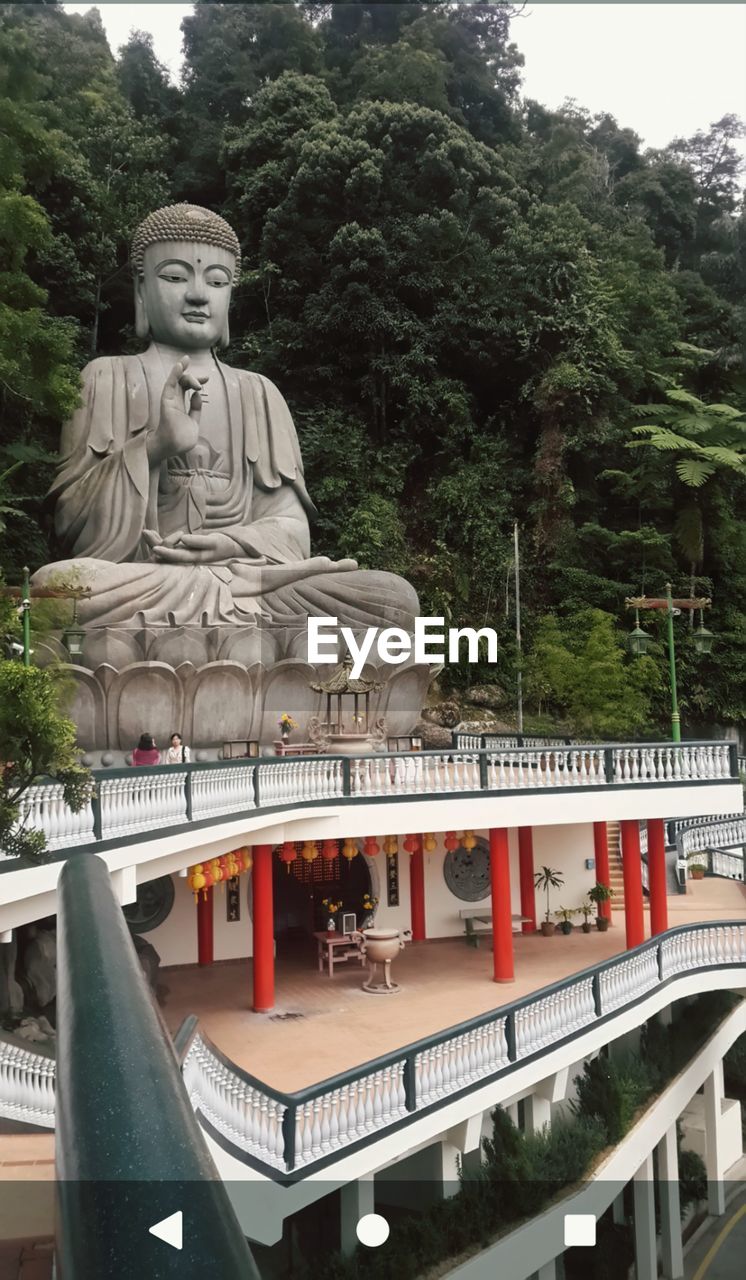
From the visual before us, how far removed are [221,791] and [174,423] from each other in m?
7.83

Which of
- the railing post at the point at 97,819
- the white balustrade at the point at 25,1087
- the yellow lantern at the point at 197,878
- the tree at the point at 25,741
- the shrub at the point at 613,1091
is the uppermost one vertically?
the tree at the point at 25,741

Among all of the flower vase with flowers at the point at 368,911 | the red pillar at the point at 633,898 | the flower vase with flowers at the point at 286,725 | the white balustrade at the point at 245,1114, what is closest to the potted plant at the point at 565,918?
the red pillar at the point at 633,898

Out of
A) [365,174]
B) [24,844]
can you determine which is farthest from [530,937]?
[365,174]

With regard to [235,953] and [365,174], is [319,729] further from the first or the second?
[365,174]

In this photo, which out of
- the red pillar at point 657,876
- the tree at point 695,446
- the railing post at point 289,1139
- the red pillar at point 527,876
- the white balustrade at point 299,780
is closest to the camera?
the railing post at point 289,1139

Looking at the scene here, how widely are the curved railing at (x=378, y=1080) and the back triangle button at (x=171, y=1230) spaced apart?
5.66 meters

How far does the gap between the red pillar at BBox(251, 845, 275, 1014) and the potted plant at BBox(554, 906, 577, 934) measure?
5050mm

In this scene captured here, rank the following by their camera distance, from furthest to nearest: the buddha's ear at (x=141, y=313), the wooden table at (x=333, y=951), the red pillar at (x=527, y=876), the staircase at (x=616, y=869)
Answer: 1. the buddha's ear at (x=141, y=313)
2. the staircase at (x=616, y=869)
3. the red pillar at (x=527, y=876)
4. the wooden table at (x=333, y=951)

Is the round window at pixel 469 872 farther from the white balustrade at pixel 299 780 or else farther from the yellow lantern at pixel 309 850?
the white balustrade at pixel 299 780

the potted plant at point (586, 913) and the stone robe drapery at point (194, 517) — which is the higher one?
the stone robe drapery at point (194, 517)

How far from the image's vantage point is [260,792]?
1142 centimetres

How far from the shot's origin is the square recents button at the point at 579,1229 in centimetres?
1012

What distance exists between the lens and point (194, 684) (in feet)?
48.2

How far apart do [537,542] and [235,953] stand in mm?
15426
